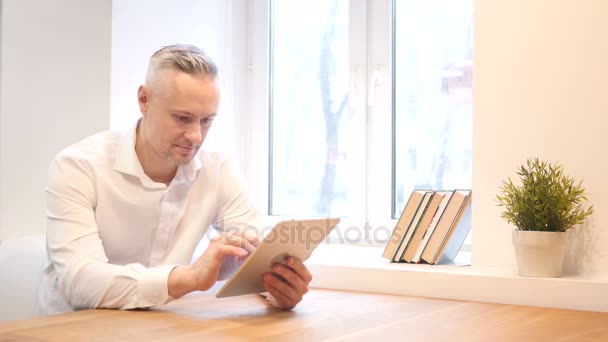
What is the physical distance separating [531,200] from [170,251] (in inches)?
37.1

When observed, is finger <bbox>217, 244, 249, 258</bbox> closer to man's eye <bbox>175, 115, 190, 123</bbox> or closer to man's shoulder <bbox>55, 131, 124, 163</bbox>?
man's eye <bbox>175, 115, 190, 123</bbox>

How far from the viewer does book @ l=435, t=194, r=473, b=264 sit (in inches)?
80.3

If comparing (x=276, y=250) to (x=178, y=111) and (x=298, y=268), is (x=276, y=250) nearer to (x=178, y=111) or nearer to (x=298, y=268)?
(x=298, y=268)

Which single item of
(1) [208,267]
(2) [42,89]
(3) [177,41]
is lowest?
(1) [208,267]

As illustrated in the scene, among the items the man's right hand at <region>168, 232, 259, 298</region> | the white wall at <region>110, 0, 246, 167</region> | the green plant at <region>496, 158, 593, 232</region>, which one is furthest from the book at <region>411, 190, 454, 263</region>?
the white wall at <region>110, 0, 246, 167</region>

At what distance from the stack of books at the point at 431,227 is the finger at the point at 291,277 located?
0.55 m

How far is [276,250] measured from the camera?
5.00 ft

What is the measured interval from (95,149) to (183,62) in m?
0.35

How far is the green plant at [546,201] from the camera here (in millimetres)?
1730

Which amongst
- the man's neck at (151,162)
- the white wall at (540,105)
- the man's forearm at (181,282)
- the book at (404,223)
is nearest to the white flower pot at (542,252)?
the white wall at (540,105)

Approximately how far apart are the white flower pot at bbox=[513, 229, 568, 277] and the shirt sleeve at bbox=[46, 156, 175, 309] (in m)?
0.85

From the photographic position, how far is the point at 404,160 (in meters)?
2.72

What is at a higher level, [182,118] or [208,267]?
[182,118]

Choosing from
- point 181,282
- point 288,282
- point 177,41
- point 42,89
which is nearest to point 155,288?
point 181,282
